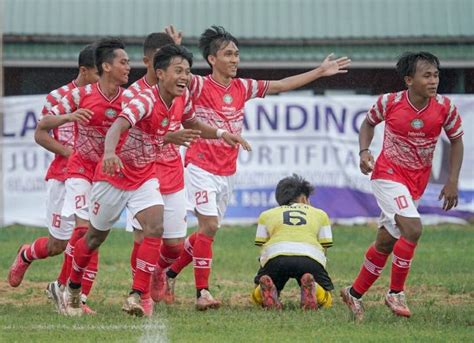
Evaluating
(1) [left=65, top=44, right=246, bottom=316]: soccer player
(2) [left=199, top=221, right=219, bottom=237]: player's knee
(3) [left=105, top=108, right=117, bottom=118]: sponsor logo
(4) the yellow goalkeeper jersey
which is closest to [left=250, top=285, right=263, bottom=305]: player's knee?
(4) the yellow goalkeeper jersey

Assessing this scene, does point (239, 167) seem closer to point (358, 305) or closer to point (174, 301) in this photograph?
point (174, 301)

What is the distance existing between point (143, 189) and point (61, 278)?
4.95ft

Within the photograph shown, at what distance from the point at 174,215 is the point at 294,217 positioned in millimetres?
1128

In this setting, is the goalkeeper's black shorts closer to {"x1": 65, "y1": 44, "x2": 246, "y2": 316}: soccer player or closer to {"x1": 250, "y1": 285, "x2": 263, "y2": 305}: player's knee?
{"x1": 250, "y1": 285, "x2": 263, "y2": 305}: player's knee

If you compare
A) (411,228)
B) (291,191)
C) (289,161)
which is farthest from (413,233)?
(289,161)

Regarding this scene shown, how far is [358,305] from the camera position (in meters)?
10.3

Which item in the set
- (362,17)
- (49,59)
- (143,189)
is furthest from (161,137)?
(362,17)

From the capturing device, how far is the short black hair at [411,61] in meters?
10.5

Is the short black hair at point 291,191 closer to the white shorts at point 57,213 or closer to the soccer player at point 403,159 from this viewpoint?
the soccer player at point 403,159

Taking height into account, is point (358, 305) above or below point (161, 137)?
below

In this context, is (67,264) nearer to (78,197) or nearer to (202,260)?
(78,197)

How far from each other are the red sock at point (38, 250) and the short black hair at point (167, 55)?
2.34 m

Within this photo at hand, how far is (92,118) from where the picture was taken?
34.0 feet

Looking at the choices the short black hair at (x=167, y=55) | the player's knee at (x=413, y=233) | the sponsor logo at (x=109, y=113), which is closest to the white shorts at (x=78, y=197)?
the sponsor logo at (x=109, y=113)
